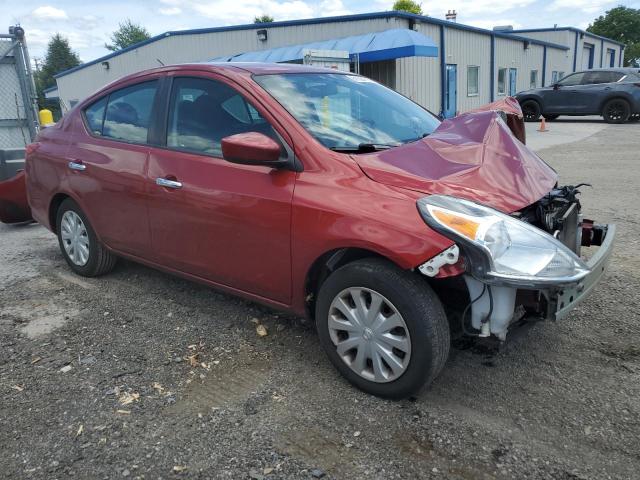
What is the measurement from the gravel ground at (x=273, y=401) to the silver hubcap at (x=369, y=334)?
0.19 m

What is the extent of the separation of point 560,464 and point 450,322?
0.82m

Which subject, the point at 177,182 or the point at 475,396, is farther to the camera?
Answer: the point at 177,182

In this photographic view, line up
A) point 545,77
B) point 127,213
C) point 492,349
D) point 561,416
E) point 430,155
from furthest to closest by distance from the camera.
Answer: point 545,77
point 127,213
point 492,349
point 430,155
point 561,416

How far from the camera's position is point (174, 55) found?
78.0ft

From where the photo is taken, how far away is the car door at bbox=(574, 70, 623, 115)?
17.7 metres

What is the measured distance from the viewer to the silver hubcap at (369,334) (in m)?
2.59

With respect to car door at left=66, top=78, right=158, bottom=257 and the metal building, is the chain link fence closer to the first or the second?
car door at left=66, top=78, right=158, bottom=257

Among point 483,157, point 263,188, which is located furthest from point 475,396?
point 263,188

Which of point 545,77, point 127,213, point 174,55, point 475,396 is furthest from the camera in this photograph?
point 545,77

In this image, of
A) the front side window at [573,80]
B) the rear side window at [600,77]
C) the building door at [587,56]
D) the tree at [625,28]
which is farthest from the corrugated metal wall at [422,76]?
the tree at [625,28]

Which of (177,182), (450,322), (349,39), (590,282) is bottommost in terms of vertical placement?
(450,322)

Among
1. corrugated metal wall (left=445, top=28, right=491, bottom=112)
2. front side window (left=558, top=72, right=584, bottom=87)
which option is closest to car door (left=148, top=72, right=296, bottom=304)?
front side window (left=558, top=72, right=584, bottom=87)

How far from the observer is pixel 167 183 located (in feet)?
11.4

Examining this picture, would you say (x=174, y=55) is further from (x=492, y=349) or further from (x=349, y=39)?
(x=492, y=349)
